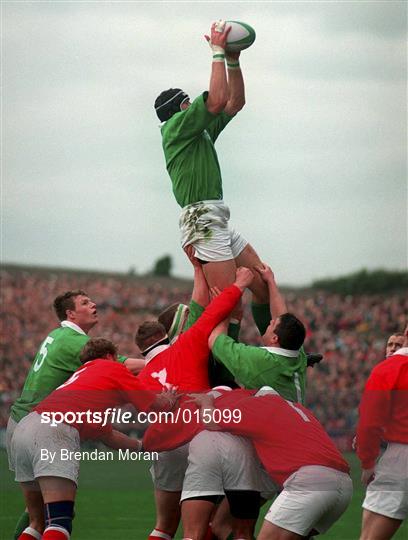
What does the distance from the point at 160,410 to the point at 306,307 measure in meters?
31.7

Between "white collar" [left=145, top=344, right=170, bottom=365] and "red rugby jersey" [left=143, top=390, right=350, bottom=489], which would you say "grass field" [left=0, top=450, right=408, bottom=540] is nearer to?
"white collar" [left=145, top=344, right=170, bottom=365]

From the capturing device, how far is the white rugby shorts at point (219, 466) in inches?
307

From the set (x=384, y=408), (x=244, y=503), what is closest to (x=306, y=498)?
(x=244, y=503)

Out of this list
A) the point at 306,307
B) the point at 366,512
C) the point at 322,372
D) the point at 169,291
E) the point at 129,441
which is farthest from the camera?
the point at 169,291

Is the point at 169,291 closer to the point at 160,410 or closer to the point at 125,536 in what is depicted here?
the point at 125,536

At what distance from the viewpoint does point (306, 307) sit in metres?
39.7

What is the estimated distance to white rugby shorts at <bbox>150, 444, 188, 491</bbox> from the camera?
8648 mm

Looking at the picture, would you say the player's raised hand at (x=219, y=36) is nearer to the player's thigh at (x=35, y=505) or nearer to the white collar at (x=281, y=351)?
the white collar at (x=281, y=351)

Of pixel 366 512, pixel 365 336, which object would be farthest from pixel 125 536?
pixel 365 336

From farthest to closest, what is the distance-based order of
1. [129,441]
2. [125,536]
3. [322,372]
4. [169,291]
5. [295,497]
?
[169,291] → [322,372] → [125,536] → [129,441] → [295,497]

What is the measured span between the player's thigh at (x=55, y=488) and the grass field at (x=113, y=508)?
3724mm

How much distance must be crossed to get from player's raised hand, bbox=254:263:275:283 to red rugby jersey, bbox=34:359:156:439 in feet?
4.33

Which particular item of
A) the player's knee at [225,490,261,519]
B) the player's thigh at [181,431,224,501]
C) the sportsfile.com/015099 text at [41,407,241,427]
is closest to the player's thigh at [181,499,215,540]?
the player's thigh at [181,431,224,501]

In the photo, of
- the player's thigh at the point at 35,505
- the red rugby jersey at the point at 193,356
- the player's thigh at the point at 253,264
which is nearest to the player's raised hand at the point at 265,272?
the player's thigh at the point at 253,264
